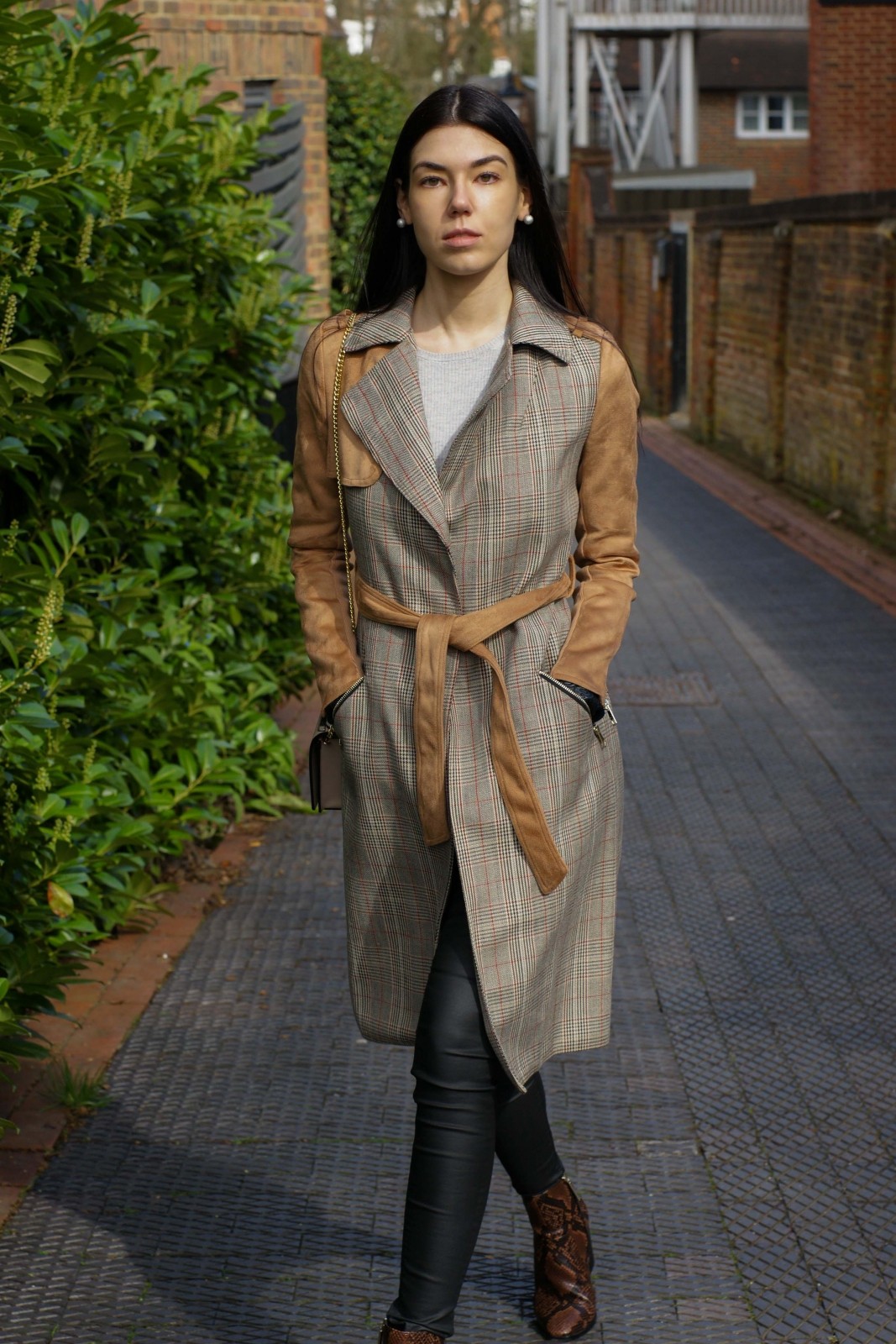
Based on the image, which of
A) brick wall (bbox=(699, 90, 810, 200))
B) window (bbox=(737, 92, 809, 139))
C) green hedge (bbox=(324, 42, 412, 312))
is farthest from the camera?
window (bbox=(737, 92, 809, 139))

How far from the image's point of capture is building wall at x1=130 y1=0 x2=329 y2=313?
10297mm

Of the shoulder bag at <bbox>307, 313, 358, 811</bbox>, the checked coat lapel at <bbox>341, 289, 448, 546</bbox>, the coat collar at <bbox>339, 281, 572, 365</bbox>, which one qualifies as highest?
the coat collar at <bbox>339, 281, 572, 365</bbox>

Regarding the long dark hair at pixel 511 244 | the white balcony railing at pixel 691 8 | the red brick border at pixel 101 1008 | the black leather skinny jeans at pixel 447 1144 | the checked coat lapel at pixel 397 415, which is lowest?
the red brick border at pixel 101 1008

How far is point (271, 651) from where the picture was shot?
268 inches

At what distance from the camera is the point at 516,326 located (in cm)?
295

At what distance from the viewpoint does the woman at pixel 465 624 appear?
289 cm

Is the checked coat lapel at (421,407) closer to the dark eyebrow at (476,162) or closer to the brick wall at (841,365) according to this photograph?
the dark eyebrow at (476,162)

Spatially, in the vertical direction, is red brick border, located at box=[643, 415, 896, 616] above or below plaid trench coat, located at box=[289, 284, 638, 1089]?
below

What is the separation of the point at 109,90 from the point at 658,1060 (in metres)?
3.30

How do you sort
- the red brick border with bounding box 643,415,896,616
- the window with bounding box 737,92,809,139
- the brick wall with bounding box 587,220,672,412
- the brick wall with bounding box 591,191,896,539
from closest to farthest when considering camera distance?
the red brick border with bounding box 643,415,896,616 < the brick wall with bounding box 591,191,896,539 < the brick wall with bounding box 587,220,672,412 < the window with bounding box 737,92,809,139

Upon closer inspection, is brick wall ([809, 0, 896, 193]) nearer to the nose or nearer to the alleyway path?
the alleyway path

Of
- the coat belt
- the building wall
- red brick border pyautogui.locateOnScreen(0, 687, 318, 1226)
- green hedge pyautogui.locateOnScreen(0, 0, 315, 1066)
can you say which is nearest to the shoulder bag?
the coat belt

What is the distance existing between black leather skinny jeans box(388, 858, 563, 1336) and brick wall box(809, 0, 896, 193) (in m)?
24.2

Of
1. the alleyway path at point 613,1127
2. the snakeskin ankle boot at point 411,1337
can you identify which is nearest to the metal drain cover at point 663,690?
the alleyway path at point 613,1127
